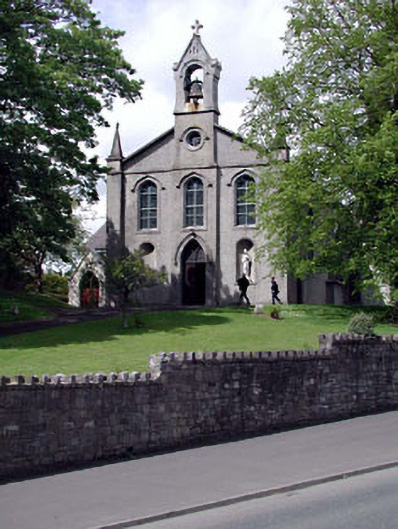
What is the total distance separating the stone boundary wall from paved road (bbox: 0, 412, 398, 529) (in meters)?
0.51

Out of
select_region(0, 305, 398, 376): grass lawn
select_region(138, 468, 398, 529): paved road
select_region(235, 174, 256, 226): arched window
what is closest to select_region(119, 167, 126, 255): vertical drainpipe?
select_region(235, 174, 256, 226): arched window

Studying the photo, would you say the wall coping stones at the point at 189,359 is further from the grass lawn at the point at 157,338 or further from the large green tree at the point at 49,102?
the large green tree at the point at 49,102

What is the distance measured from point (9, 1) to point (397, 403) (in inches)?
777

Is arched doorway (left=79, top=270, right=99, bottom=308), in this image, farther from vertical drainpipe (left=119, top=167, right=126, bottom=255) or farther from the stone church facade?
vertical drainpipe (left=119, top=167, right=126, bottom=255)

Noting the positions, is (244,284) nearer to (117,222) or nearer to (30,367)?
(117,222)

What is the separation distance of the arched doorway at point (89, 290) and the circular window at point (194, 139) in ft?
35.0

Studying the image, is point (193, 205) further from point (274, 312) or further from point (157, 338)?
point (157, 338)

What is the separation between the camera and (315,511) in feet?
33.8

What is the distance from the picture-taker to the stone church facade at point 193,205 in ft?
144

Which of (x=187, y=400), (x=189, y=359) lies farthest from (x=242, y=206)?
(x=187, y=400)

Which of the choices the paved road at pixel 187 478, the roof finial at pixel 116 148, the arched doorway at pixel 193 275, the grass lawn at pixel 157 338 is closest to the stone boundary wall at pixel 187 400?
the paved road at pixel 187 478

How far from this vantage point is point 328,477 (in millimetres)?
12117

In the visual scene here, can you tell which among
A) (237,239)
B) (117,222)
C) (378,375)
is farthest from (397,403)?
(117,222)

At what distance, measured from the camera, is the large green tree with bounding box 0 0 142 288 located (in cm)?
2647
